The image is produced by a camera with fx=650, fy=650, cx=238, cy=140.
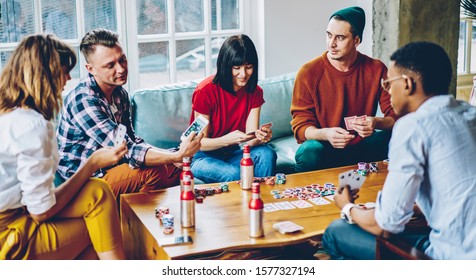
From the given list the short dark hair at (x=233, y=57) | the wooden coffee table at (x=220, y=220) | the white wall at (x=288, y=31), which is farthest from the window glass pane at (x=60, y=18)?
the wooden coffee table at (x=220, y=220)

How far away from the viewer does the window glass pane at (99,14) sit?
4.18 meters

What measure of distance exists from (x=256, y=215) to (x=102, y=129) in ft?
3.34

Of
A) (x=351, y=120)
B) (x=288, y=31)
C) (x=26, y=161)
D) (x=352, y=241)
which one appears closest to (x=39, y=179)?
(x=26, y=161)

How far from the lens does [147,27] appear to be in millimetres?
4445

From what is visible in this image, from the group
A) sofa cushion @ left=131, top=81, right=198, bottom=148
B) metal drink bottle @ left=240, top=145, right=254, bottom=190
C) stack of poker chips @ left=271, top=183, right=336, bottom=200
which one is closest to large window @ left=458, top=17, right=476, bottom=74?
sofa cushion @ left=131, top=81, right=198, bottom=148

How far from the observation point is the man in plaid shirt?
3.10 m

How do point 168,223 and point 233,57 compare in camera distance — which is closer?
point 168,223

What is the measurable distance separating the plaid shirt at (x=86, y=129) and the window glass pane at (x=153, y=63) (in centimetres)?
126

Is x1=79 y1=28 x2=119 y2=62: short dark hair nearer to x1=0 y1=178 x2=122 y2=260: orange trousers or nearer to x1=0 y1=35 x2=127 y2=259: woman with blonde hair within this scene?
x1=0 y1=35 x2=127 y2=259: woman with blonde hair

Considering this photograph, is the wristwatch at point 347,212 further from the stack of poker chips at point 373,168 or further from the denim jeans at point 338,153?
the denim jeans at point 338,153

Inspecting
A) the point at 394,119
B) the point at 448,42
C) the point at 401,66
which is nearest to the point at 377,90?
the point at 394,119

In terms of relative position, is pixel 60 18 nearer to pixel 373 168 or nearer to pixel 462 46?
pixel 373 168

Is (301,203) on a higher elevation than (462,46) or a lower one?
lower

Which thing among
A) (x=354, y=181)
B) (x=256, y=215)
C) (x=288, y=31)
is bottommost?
(x=256, y=215)
